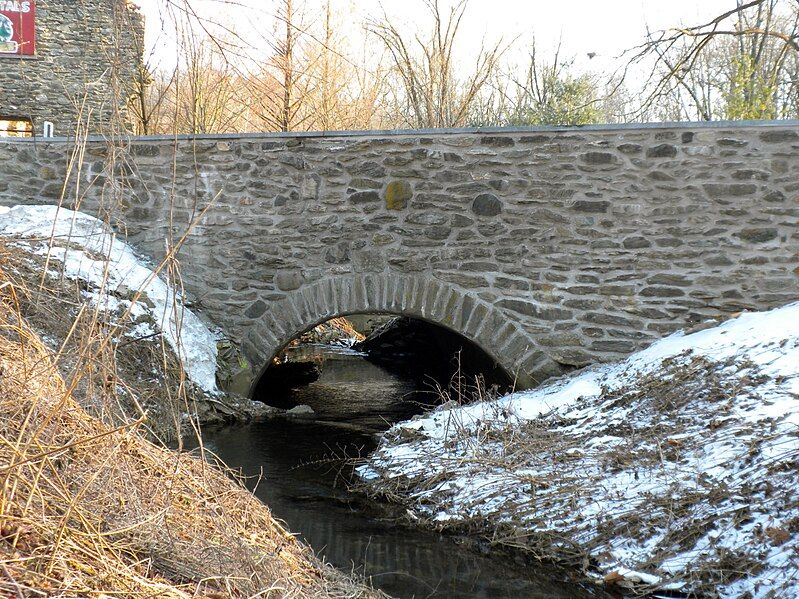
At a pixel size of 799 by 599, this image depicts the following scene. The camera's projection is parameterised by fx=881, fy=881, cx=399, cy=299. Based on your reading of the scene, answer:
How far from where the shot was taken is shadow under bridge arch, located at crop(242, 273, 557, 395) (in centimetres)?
763

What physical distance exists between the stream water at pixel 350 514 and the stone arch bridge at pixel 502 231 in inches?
40.1

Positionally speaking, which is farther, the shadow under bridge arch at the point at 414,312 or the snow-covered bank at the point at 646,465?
the shadow under bridge arch at the point at 414,312

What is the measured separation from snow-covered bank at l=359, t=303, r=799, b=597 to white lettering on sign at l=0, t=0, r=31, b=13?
543 inches

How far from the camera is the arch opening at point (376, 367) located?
31.7 feet

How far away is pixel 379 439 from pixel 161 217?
9.81 feet

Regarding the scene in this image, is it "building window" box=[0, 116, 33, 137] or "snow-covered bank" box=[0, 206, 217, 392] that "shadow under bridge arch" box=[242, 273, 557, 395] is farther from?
"building window" box=[0, 116, 33, 137]

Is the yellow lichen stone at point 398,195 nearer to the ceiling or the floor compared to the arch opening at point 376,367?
nearer to the ceiling

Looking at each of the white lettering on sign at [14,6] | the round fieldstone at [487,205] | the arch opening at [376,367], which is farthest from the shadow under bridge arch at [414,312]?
the white lettering on sign at [14,6]

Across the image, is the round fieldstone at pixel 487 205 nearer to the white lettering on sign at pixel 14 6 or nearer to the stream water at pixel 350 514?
the stream water at pixel 350 514

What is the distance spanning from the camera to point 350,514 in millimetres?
5469

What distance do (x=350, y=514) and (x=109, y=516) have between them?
276 cm

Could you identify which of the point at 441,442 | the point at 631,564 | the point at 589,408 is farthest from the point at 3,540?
the point at 589,408

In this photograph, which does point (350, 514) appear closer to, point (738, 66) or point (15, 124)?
point (738, 66)

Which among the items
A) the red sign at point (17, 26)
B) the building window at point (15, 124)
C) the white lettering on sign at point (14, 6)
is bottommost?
the building window at point (15, 124)
